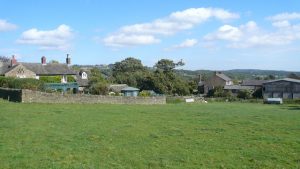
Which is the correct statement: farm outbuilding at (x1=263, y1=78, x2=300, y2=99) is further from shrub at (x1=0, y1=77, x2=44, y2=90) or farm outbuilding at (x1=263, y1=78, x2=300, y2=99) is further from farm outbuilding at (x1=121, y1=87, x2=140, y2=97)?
shrub at (x1=0, y1=77, x2=44, y2=90)

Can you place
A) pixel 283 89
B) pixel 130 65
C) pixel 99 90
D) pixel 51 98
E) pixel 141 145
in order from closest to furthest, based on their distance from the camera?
pixel 141 145, pixel 51 98, pixel 99 90, pixel 283 89, pixel 130 65

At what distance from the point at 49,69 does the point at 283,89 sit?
209ft

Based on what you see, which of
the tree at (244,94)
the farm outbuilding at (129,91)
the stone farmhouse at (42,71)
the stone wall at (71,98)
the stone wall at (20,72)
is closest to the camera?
the stone wall at (71,98)

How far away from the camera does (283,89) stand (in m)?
A: 108

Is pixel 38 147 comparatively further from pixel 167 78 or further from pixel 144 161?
pixel 167 78

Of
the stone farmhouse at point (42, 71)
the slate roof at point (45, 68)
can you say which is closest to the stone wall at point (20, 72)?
the stone farmhouse at point (42, 71)

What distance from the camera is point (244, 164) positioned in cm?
1464

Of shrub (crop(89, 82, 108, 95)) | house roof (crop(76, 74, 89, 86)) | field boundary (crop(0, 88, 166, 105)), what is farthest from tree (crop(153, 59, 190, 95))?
field boundary (crop(0, 88, 166, 105))

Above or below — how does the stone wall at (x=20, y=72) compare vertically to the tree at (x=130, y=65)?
below

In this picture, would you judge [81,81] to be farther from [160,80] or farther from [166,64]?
[166,64]

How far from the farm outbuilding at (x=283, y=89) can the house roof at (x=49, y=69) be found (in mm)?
56222

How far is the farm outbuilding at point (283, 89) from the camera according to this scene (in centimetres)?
10651

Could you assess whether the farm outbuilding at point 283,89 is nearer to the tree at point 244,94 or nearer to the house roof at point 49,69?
the tree at point 244,94

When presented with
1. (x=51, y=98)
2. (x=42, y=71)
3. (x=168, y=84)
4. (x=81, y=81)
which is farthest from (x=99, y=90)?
(x=168, y=84)
